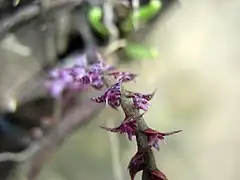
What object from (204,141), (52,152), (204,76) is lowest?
(52,152)

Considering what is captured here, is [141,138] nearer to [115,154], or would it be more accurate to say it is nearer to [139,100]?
[139,100]

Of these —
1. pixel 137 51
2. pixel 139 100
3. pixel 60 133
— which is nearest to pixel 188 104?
pixel 137 51

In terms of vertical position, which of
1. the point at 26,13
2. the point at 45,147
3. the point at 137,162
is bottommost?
the point at 137,162

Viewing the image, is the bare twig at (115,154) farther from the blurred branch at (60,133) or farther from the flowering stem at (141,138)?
the flowering stem at (141,138)

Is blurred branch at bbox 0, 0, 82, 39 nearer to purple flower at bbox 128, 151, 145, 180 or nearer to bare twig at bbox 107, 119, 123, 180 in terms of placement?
bare twig at bbox 107, 119, 123, 180

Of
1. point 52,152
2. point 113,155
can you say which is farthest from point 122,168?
point 52,152

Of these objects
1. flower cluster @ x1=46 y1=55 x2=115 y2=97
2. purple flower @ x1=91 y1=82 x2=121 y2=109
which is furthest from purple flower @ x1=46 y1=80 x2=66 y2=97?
purple flower @ x1=91 y1=82 x2=121 y2=109

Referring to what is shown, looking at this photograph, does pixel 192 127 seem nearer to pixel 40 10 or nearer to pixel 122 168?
pixel 122 168
